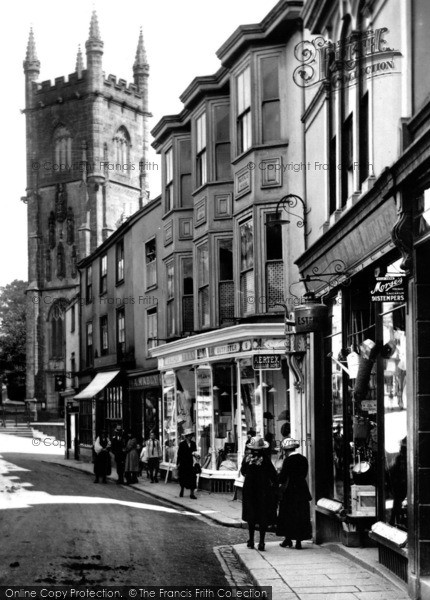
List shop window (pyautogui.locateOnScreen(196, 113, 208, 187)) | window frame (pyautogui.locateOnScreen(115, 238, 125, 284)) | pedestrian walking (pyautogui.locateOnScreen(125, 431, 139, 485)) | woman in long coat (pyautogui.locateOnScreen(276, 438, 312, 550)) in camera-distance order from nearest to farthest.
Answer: woman in long coat (pyautogui.locateOnScreen(276, 438, 312, 550)) < shop window (pyautogui.locateOnScreen(196, 113, 208, 187)) < pedestrian walking (pyautogui.locateOnScreen(125, 431, 139, 485)) < window frame (pyautogui.locateOnScreen(115, 238, 125, 284))

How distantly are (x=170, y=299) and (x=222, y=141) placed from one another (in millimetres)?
6741

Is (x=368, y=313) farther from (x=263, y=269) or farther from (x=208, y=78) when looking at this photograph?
(x=208, y=78)

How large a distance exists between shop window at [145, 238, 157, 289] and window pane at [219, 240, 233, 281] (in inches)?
385

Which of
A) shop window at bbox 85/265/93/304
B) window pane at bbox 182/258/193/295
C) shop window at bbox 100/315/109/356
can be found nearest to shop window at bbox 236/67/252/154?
window pane at bbox 182/258/193/295

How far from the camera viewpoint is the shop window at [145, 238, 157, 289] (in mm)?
36500

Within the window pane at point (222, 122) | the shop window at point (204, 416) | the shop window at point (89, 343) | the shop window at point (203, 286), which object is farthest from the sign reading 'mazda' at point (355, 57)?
the shop window at point (89, 343)

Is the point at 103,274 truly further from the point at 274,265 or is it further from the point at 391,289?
the point at 391,289

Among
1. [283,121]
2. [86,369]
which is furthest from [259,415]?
[86,369]

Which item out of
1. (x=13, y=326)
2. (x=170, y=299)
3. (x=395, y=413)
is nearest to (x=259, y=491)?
(x=395, y=413)

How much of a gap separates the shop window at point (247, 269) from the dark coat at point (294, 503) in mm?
9643

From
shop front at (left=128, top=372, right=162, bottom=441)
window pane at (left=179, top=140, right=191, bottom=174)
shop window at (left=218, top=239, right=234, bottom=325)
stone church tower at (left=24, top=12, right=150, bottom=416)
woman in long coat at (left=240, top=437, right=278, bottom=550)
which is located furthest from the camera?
stone church tower at (left=24, top=12, right=150, bottom=416)

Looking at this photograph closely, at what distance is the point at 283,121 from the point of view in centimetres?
2308

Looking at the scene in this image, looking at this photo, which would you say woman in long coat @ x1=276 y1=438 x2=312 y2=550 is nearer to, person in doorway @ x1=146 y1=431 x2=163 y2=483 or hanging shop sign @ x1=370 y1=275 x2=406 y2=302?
→ hanging shop sign @ x1=370 y1=275 x2=406 y2=302

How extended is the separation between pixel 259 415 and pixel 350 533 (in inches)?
385
